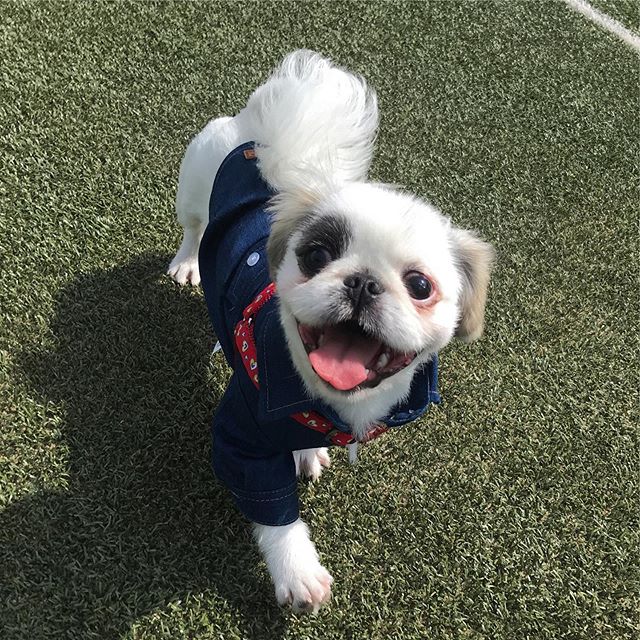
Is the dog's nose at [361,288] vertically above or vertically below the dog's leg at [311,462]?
above

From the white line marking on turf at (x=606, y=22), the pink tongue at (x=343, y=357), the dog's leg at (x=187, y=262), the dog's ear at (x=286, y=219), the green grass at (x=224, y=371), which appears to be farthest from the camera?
the white line marking on turf at (x=606, y=22)

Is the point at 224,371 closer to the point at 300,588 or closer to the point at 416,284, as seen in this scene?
the point at 300,588

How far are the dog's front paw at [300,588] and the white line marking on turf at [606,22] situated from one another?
3883mm

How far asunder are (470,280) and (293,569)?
0.86 metres

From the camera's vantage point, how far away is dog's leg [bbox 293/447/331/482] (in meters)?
1.96

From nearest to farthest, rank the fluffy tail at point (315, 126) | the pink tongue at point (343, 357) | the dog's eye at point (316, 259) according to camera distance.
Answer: the pink tongue at point (343, 357) < the dog's eye at point (316, 259) < the fluffy tail at point (315, 126)

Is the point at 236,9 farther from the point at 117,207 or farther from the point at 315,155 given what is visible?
the point at 315,155

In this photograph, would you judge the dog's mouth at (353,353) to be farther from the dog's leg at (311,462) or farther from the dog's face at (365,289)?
the dog's leg at (311,462)

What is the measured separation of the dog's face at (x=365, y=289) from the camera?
120 cm

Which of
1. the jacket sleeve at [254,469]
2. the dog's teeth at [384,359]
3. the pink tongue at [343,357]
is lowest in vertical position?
the jacket sleeve at [254,469]

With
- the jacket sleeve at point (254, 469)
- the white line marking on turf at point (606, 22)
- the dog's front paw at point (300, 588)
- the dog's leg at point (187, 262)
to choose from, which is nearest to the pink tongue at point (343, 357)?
the jacket sleeve at point (254, 469)

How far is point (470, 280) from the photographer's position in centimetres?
145

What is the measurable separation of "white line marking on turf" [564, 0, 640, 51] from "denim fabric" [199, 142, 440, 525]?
3.31 m

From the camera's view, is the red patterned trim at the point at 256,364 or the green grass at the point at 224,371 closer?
the red patterned trim at the point at 256,364
